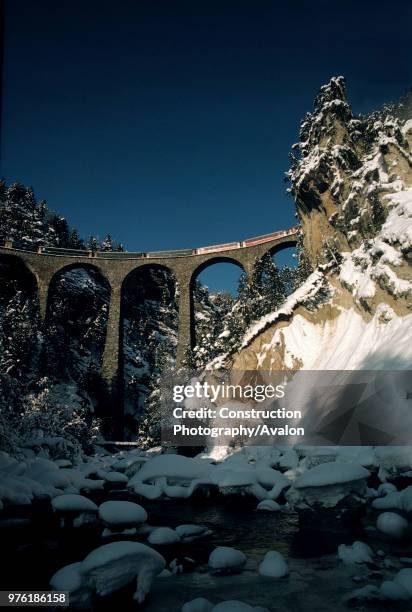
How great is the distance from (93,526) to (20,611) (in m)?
5.05

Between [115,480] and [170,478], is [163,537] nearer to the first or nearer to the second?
[170,478]

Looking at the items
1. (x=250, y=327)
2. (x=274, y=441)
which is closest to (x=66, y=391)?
(x=250, y=327)

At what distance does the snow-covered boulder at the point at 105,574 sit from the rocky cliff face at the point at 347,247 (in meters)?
15.4

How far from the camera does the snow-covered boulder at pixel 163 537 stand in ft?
32.7

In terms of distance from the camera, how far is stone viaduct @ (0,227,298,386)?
4441 centimetres

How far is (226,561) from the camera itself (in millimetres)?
8477

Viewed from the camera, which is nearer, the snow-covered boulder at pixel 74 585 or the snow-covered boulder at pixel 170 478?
the snow-covered boulder at pixel 74 585

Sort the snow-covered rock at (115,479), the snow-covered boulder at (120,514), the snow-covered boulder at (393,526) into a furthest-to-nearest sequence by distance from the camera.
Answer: the snow-covered rock at (115,479), the snow-covered boulder at (120,514), the snow-covered boulder at (393,526)

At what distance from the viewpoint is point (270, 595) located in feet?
23.3

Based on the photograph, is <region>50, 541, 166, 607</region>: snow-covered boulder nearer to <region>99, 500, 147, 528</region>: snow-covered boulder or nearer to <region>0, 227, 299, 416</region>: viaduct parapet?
<region>99, 500, 147, 528</region>: snow-covered boulder

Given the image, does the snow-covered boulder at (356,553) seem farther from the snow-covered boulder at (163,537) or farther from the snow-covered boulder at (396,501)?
the snow-covered boulder at (163,537)

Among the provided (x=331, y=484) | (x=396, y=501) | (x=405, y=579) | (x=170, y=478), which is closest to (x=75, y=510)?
(x=170, y=478)

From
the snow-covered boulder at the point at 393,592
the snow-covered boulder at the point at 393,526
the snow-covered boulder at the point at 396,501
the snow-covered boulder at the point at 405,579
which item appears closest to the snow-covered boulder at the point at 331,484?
the snow-covered boulder at the point at 396,501

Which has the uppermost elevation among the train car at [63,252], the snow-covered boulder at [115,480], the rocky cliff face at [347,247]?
the train car at [63,252]
